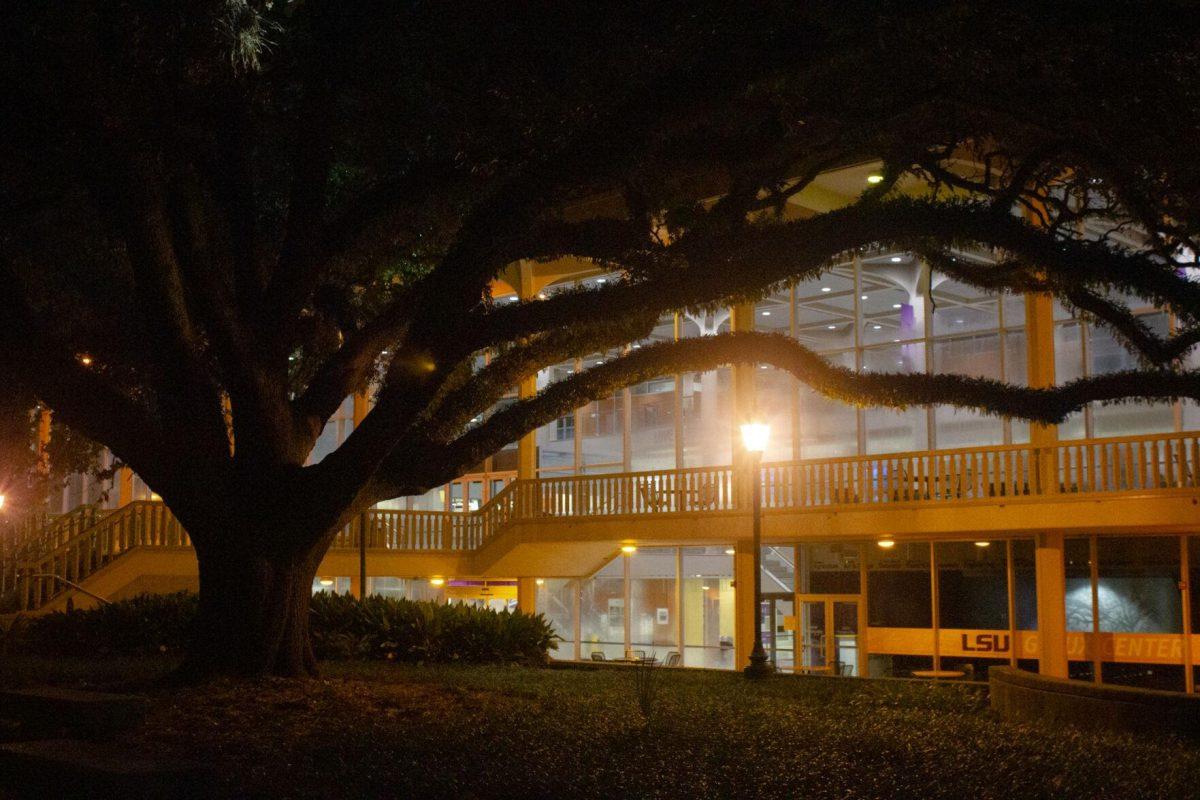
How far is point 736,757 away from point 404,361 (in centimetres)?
415

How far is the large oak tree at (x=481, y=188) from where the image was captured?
910 centimetres

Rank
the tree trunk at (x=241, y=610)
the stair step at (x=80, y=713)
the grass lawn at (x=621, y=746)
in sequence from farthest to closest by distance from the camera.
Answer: the tree trunk at (x=241, y=610), the stair step at (x=80, y=713), the grass lawn at (x=621, y=746)

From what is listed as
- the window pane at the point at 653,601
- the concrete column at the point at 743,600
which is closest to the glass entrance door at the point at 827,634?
the concrete column at the point at 743,600

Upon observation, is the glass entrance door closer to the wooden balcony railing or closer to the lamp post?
the wooden balcony railing

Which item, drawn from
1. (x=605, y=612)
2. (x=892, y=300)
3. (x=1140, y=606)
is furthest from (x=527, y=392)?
(x=1140, y=606)

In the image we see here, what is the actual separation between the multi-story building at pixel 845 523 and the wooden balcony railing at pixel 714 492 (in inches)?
1.9

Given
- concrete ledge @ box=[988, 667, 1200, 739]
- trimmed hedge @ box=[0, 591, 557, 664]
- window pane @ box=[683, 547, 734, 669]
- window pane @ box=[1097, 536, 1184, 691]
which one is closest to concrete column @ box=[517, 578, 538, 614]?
window pane @ box=[683, 547, 734, 669]

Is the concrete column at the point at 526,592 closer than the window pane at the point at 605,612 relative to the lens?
Yes

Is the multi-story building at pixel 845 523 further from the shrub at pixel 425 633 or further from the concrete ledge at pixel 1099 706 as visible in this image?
the concrete ledge at pixel 1099 706

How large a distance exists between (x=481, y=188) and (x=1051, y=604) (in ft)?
42.1

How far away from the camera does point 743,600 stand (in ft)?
76.5

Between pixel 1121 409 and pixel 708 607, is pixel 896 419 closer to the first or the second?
pixel 1121 409

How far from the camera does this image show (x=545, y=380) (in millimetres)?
30609

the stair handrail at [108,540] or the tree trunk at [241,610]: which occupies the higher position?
the stair handrail at [108,540]
